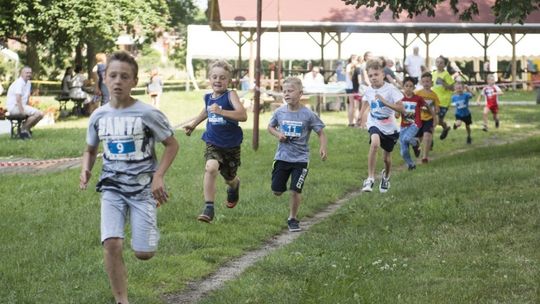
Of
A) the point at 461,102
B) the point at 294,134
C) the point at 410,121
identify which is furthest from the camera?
the point at 461,102

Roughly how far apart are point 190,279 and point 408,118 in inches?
389

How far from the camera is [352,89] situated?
28062 millimetres

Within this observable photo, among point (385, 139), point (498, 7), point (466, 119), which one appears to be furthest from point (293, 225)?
point (466, 119)

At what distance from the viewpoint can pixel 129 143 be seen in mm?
7137

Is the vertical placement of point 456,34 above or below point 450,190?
above

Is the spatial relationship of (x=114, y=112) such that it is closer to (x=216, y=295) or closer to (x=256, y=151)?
(x=216, y=295)

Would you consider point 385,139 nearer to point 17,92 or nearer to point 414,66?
point 17,92

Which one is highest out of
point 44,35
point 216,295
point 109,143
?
point 44,35

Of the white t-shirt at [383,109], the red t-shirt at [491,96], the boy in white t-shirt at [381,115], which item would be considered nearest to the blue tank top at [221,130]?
the boy in white t-shirt at [381,115]

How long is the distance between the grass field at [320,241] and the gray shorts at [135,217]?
64 centimetres

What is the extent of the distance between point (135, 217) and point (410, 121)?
11081 millimetres

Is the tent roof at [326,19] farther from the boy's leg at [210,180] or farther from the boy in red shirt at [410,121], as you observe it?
the boy's leg at [210,180]

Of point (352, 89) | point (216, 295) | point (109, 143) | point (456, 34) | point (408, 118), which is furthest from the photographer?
point (456, 34)

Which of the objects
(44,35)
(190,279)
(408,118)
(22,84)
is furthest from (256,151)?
(44,35)
